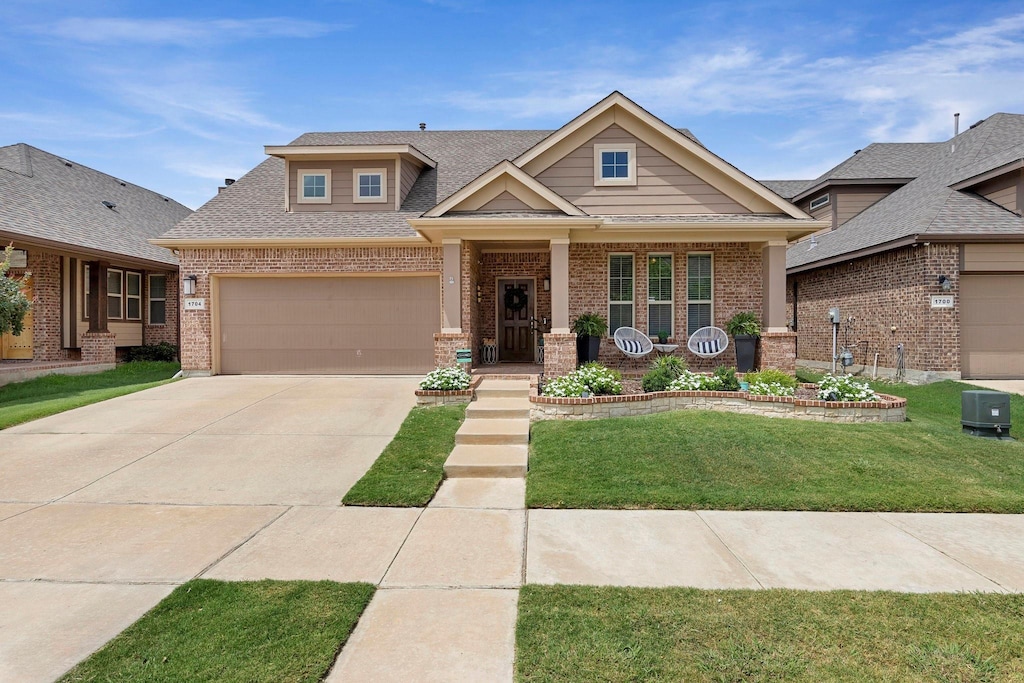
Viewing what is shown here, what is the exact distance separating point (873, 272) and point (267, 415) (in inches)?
548

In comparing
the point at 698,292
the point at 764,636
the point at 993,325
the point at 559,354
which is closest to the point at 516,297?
the point at 559,354

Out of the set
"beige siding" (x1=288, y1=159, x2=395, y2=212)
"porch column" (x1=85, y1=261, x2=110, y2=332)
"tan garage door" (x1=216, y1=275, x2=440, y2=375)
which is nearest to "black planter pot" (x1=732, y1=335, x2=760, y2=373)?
"tan garage door" (x1=216, y1=275, x2=440, y2=375)

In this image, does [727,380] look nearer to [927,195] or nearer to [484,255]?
[484,255]

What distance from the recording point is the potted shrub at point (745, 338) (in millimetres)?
10930

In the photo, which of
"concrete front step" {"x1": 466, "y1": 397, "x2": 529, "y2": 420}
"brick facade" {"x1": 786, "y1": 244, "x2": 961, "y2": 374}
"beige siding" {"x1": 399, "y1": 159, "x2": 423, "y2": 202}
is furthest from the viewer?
"beige siding" {"x1": 399, "y1": 159, "x2": 423, "y2": 202}

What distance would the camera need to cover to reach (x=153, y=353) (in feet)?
51.5

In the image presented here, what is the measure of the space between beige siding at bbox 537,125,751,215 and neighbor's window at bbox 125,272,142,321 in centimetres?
1276

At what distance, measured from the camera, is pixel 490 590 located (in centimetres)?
359

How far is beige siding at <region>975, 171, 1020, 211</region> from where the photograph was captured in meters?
12.1

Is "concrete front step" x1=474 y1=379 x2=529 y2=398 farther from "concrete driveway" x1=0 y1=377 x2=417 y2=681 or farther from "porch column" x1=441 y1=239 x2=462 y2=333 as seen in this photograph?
"porch column" x1=441 y1=239 x2=462 y2=333

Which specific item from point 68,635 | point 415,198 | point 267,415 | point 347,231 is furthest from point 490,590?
point 415,198

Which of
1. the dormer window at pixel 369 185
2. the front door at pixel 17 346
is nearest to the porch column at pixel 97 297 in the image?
the front door at pixel 17 346

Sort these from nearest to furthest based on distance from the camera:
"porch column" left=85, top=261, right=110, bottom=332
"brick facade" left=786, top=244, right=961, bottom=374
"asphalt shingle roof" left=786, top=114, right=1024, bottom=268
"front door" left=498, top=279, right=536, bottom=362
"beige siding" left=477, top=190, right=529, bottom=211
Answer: "beige siding" left=477, top=190, right=529, bottom=211, "brick facade" left=786, top=244, right=961, bottom=374, "asphalt shingle roof" left=786, top=114, right=1024, bottom=268, "front door" left=498, top=279, right=536, bottom=362, "porch column" left=85, top=261, right=110, bottom=332

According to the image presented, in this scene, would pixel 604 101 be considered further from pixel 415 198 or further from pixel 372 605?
pixel 372 605
